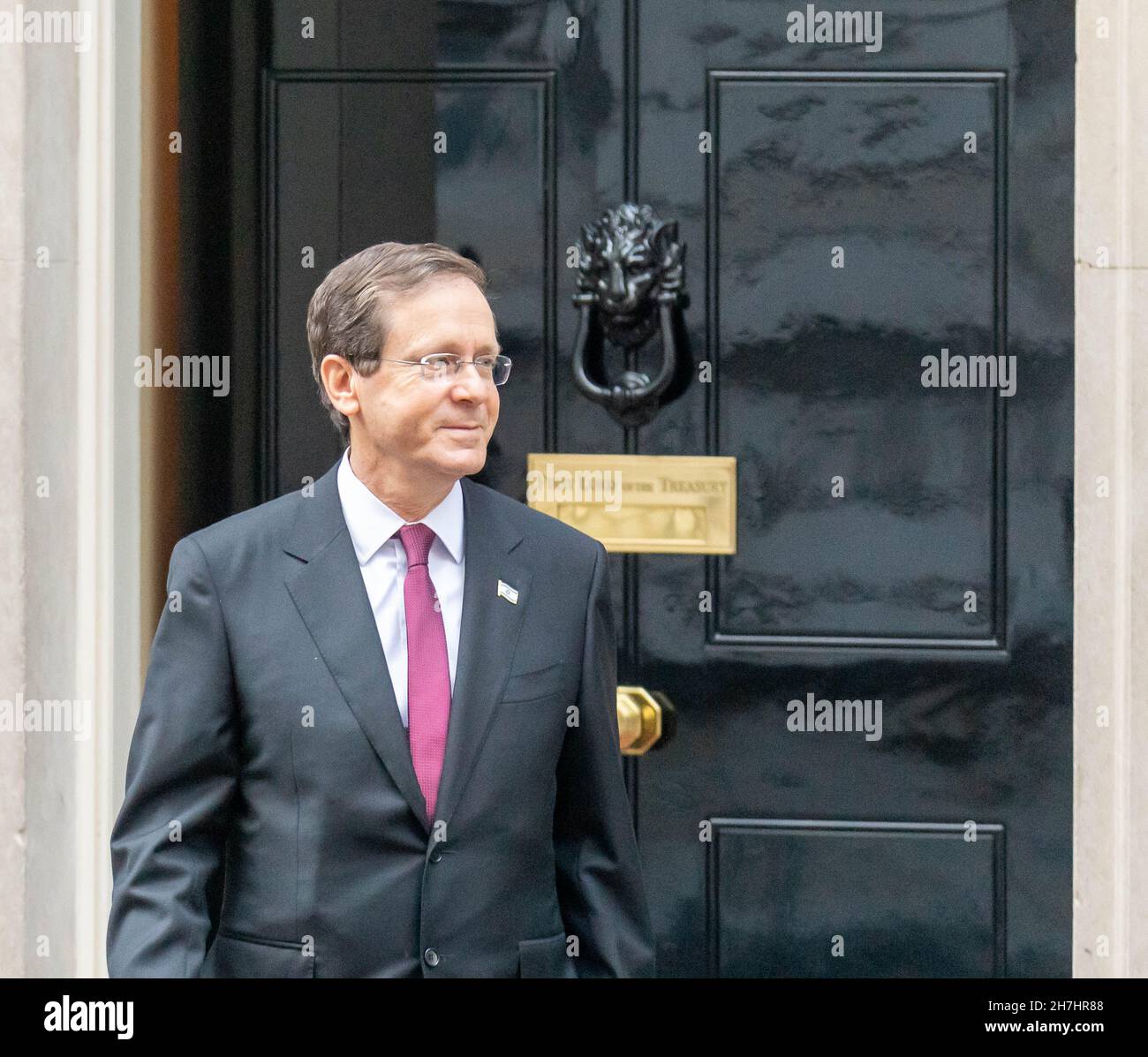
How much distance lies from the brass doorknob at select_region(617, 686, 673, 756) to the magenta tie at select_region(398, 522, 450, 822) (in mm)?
1403

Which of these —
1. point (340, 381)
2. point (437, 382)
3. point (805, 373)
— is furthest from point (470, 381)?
point (805, 373)

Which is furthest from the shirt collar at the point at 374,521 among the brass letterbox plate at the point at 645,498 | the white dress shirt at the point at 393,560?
the brass letterbox plate at the point at 645,498

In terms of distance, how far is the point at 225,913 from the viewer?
6.47ft

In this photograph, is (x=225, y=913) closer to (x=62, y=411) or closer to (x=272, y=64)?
(x=62, y=411)

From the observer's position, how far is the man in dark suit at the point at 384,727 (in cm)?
191

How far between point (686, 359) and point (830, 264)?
40 centimetres

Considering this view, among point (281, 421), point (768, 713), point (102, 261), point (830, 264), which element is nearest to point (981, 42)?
point (830, 264)

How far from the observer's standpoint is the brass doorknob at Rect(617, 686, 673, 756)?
3375 mm

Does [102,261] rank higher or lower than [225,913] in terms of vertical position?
higher

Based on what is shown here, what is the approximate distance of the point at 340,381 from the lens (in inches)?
80.4

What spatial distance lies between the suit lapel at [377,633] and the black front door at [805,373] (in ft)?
4.51

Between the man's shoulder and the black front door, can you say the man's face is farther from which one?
the black front door

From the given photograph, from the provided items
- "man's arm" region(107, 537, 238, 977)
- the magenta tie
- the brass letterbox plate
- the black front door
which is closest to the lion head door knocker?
the black front door

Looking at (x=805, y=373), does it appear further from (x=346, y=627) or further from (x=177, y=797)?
(x=177, y=797)
